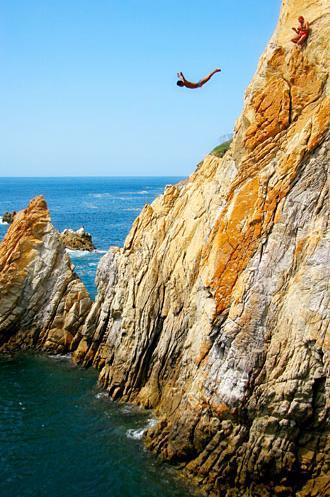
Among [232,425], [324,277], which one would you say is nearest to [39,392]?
[232,425]

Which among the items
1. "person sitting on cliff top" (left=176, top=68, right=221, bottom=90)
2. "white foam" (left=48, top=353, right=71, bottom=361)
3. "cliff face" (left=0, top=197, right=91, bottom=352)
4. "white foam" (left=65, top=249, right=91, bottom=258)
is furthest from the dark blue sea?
"white foam" (left=65, top=249, right=91, bottom=258)

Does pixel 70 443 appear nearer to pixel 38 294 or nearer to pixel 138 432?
pixel 138 432

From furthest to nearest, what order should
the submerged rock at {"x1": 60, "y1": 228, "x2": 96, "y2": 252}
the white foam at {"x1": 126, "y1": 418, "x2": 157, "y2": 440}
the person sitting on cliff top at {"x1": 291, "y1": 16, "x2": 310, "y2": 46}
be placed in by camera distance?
the submerged rock at {"x1": 60, "y1": 228, "x2": 96, "y2": 252} < the white foam at {"x1": 126, "y1": 418, "x2": 157, "y2": 440} < the person sitting on cliff top at {"x1": 291, "y1": 16, "x2": 310, "y2": 46}

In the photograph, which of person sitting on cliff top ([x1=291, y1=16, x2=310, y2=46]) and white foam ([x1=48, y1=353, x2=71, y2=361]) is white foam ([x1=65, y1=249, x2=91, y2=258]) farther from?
person sitting on cliff top ([x1=291, y1=16, x2=310, y2=46])

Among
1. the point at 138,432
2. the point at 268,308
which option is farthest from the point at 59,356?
the point at 268,308

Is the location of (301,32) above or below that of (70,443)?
above

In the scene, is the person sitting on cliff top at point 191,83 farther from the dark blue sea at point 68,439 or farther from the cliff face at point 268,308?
the dark blue sea at point 68,439

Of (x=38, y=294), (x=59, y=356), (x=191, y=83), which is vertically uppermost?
(x=191, y=83)
